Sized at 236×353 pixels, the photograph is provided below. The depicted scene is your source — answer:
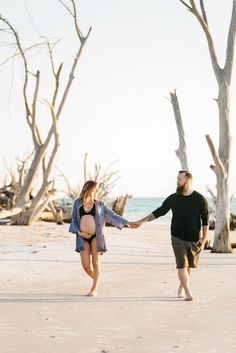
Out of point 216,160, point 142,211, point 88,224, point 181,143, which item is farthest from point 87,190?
point 142,211

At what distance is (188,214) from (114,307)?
58.4 inches

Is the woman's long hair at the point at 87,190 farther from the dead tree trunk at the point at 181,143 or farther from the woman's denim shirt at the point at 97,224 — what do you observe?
the dead tree trunk at the point at 181,143

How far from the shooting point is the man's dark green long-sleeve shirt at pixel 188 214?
809 centimetres

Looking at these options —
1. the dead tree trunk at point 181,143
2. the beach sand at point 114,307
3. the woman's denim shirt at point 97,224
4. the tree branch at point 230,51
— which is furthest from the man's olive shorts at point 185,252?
the dead tree trunk at point 181,143

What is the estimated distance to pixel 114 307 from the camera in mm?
7445

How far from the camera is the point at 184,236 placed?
8086 millimetres

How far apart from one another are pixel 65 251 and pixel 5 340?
8.10 m

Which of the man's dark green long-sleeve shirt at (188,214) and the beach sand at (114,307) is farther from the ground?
the man's dark green long-sleeve shirt at (188,214)

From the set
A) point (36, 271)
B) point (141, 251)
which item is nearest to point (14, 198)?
point (141, 251)

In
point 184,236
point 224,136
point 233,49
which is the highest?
point 233,49

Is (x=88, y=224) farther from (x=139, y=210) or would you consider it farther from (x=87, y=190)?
(x=139, y=210)

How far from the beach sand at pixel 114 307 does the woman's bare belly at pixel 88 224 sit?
81 cm

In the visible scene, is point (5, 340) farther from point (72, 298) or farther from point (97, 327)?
point (72, 298)

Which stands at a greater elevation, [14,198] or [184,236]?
[184,236]
